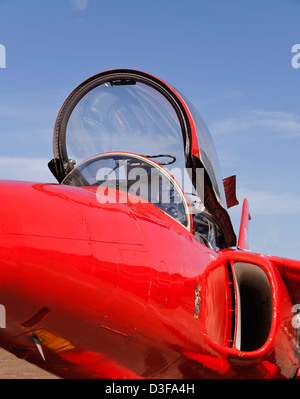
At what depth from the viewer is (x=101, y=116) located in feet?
16.5

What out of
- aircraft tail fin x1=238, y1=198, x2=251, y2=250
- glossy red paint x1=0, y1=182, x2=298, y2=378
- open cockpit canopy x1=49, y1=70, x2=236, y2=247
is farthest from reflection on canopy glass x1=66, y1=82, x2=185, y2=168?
aircraft tail fin x1=238, y1=198, x2=251, y2=250

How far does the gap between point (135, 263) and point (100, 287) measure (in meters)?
0.28

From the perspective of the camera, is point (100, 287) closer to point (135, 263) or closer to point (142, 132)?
point (135, 263)

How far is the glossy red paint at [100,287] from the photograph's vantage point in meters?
1.80

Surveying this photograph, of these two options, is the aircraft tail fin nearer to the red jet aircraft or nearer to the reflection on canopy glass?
the red jet aircraft

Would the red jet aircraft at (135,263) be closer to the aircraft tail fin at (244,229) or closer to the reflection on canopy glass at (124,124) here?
the reflection on canopy glass at (124,124)

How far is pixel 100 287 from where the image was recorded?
2023 millimetres

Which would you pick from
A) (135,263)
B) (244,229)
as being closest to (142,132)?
(135,263)

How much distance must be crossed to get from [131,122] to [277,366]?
2.68 metres

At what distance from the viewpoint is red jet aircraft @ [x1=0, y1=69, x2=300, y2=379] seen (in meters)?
1.87

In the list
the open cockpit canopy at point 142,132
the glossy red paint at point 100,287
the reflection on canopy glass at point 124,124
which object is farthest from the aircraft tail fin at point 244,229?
the glossy red paint at point 100,287
